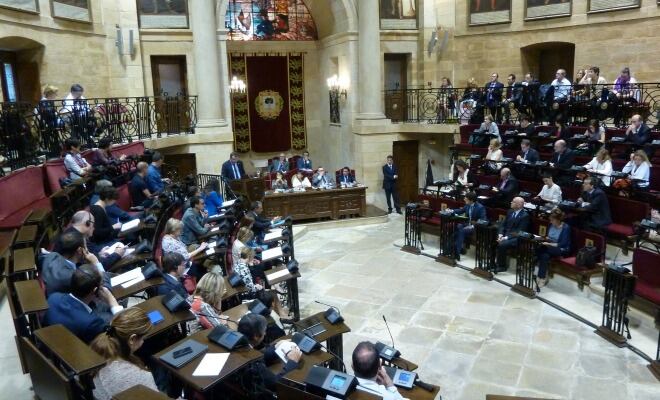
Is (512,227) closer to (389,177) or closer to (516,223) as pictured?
(516,223)

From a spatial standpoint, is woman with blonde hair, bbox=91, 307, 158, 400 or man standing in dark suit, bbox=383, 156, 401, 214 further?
man standing in dark suit, bbox=383, 156, 401, 214

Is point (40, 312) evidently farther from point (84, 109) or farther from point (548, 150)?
point (548, 150)

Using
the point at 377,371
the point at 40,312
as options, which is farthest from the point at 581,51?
the point at 40,312

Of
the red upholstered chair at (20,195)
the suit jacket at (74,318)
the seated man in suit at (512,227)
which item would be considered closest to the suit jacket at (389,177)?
the seated man in suit at (512,227)

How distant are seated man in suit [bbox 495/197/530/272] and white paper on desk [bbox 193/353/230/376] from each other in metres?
6.37

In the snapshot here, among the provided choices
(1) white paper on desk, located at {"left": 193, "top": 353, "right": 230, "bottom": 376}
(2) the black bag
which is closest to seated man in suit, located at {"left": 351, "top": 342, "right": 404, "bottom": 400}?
(1) white paper on desk, located at {"left": 193, "top": 353, "right": 230, "bottom": 376}

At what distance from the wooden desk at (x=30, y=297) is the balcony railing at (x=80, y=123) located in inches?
172

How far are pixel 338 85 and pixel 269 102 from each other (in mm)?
2466

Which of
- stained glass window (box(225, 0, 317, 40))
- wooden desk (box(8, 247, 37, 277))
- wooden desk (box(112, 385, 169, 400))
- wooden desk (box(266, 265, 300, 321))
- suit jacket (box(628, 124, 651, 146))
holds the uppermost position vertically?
stained glass window (box(225, 0, 317, 40))

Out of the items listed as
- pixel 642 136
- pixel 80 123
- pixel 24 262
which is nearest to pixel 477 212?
pixel 642 136

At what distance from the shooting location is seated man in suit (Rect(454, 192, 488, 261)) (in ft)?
32.3

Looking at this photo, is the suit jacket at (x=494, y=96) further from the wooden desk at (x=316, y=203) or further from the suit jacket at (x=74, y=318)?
the suit jacket at (x=74, y=318)

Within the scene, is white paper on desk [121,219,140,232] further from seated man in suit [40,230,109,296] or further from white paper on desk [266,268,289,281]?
seated man in suit [40,230,109,296]

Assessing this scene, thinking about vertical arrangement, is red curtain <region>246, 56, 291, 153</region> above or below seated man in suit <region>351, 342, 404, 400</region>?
above
